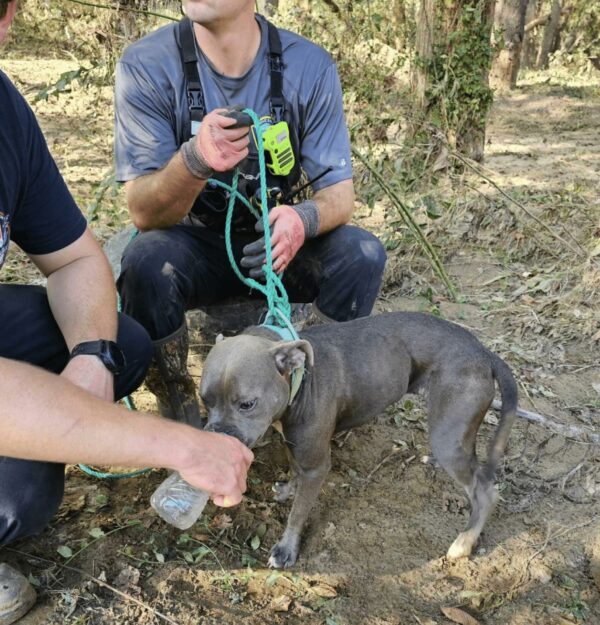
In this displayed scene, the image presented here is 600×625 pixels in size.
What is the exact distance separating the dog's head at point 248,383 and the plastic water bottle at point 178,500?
26 cm

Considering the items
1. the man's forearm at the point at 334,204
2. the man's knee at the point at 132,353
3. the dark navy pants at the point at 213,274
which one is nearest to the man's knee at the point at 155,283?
the dark navy pants at the point at 213,274

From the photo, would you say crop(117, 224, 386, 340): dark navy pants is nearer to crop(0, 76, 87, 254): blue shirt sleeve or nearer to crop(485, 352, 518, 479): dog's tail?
crop(0, 76, 87, 254): blue shirt sleeve

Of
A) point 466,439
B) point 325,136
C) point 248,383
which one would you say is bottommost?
point 466,439

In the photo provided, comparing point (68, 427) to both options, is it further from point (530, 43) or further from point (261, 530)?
point (530, 43)

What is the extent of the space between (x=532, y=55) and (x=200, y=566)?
26.7 meters

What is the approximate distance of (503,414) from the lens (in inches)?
128

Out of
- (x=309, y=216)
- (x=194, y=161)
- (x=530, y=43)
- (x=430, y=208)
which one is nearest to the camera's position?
(x=194, y=161)

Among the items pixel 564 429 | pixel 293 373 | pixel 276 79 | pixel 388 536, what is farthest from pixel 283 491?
pixel 276 79

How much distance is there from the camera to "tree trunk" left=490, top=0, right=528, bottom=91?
12680mm

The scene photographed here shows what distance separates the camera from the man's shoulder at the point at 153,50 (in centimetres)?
364

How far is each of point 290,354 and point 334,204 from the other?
1.24 meters

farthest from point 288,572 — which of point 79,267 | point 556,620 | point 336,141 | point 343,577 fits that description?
point 336,141

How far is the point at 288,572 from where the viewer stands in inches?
121

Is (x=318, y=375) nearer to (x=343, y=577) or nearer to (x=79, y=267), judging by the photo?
(x=343, y=577)
